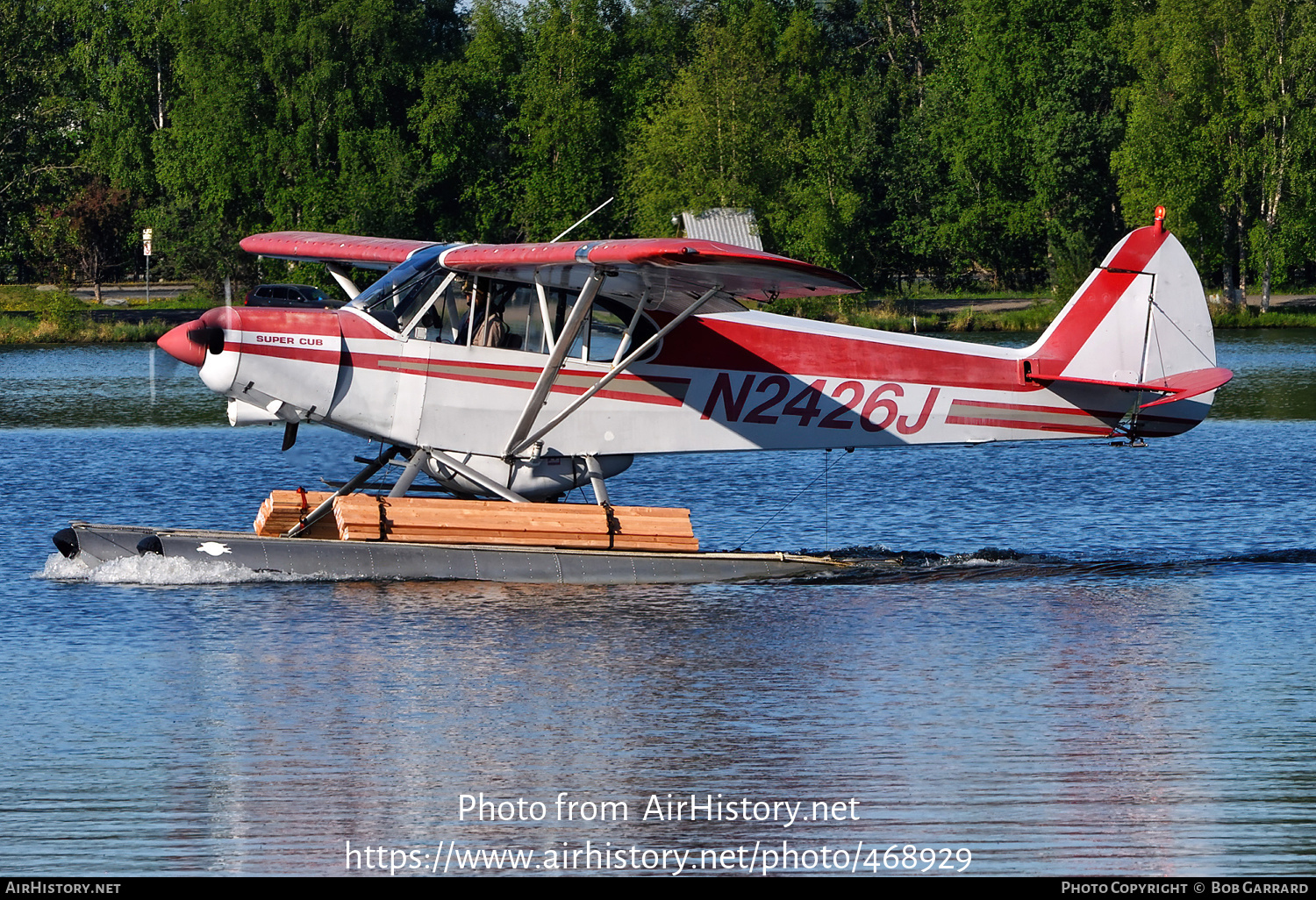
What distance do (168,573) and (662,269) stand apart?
427 centimetres

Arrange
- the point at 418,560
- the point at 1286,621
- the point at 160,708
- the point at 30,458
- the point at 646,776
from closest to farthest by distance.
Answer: the point at 646,776 → the point at 160,708 → the point at 1286,621 → the point at 418,560 → the point at 30,458

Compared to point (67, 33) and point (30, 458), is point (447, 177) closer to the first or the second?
point (67, 33)

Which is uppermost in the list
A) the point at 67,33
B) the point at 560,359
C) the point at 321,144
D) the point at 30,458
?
the point at 67,33

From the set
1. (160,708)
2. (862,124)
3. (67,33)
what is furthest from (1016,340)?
(67,33)

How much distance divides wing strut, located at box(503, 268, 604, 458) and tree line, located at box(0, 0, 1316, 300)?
38933 mm

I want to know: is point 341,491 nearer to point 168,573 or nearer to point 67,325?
point 168,573

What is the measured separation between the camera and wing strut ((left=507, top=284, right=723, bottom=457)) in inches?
470

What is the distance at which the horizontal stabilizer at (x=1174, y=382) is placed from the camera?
12.7 m

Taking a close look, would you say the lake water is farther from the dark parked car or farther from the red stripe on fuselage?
the dark parked car

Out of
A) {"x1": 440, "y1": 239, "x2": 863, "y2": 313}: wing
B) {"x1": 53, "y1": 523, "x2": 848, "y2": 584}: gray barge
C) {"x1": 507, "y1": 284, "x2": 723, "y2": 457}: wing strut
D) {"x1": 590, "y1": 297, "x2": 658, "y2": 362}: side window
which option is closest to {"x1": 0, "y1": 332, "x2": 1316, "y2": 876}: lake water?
{"x1": 53, "y1": 523, "x2": 848, "y2": 584}: gray barge

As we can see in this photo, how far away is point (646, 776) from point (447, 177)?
54.3 meters

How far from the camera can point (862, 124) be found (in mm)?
56281

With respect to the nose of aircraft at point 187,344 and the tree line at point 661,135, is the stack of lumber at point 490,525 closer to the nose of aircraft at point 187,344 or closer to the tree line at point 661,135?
the nose of aircraft at point 187,344

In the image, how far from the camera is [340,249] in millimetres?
14273
